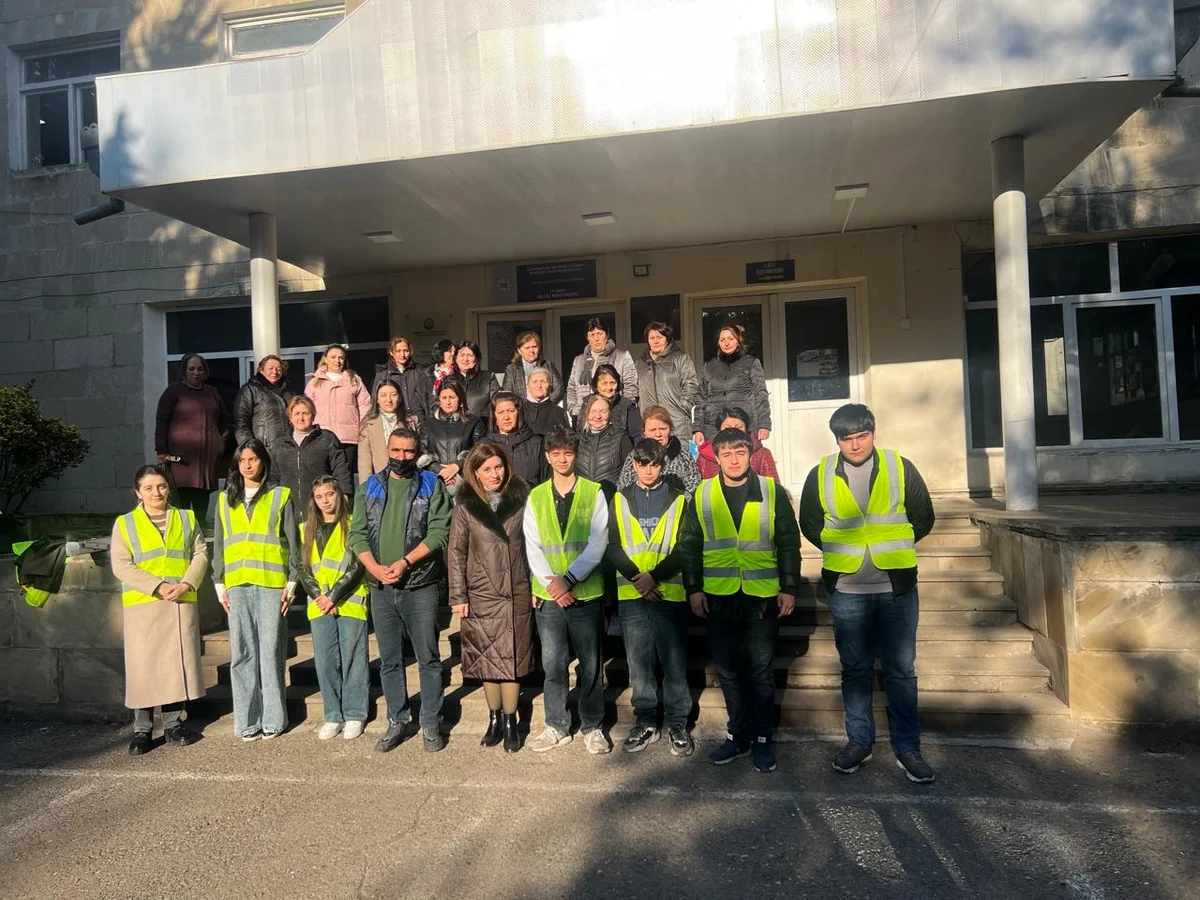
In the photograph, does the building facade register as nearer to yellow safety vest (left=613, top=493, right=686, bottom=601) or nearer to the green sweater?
the green sweater

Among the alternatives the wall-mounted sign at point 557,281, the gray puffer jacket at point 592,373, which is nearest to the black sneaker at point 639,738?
the gray puffer jacket at point 592,373

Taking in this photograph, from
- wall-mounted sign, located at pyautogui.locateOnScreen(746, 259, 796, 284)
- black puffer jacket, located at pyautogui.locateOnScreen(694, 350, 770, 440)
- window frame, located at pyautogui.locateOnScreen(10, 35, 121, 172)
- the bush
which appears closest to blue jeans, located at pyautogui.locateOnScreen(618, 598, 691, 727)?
black puffer jacket, located at pyautogui.locateOnScreen(694, 350, 770, 440)

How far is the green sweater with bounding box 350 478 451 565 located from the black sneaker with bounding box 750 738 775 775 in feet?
7.10

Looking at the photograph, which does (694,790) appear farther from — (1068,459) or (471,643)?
(1068,459)

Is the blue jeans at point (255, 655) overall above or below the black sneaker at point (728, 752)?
above

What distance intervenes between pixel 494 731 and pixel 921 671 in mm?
2681

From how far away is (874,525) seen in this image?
14.4 ft

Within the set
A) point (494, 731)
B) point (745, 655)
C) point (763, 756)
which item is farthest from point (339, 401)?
point (763, 756)

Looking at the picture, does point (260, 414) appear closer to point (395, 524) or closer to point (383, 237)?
point (395, 524)

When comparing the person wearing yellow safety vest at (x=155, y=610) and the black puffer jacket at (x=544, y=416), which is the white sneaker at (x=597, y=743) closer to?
the black puffer jacket at (x=544, y=416)

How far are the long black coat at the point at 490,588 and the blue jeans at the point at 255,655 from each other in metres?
1.28

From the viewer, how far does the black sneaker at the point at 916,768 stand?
4254 millimetres

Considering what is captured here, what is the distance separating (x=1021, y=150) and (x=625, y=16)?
328 centimetres

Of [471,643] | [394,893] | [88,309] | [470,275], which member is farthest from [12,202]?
[394,893]
